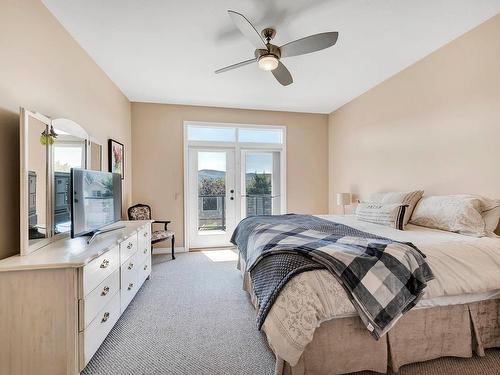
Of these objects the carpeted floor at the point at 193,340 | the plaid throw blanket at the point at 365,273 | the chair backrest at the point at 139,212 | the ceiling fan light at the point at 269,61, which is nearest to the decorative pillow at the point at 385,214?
the plaid throw blanket at the point at 365,273

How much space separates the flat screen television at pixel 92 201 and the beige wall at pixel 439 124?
347cm

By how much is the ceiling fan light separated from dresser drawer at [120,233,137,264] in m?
2.09

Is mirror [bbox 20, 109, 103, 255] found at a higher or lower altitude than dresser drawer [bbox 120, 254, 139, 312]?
higher

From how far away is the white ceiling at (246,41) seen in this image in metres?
2.07

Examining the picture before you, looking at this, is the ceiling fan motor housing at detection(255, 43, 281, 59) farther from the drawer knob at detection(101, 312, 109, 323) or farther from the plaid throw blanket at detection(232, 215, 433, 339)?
the drawer knob at detection(101, 312, 109, 323)

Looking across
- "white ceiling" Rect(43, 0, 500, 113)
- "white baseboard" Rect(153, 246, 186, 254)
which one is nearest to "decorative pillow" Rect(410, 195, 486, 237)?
"white ceiling" Rect(43, 0, 500, 113)

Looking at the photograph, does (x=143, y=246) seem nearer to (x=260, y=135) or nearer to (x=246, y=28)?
(x=246, y=28)

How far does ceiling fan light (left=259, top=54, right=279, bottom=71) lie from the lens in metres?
2.25

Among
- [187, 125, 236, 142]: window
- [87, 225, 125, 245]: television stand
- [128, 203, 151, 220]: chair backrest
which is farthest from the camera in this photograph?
[187, 125, 236, 142]: window

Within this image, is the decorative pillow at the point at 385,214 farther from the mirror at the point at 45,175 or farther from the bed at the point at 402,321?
the mirror at the point at 45,175

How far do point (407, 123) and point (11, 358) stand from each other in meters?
4.18

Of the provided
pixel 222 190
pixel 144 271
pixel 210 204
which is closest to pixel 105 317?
pixel 144 271

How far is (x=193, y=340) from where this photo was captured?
1.96 metres

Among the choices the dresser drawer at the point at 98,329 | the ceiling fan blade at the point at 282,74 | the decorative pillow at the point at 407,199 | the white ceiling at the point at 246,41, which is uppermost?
the white ceiling at the point at 246,41
